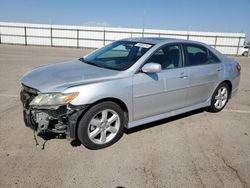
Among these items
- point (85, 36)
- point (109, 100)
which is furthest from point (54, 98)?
point (85, 36)

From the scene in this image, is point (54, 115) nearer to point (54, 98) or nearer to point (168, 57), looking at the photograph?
point (54, 98)

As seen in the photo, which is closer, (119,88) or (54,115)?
(54,115)

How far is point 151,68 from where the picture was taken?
3.56m

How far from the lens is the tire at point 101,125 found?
3238mm

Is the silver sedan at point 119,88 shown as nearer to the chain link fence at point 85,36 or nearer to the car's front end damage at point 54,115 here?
the car's front end damage at point 54,115

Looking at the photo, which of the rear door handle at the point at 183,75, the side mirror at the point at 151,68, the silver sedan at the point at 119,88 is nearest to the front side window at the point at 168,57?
the silver sedan at the point at 119,88

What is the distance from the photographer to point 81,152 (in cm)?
335

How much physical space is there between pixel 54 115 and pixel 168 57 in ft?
→ 7.33

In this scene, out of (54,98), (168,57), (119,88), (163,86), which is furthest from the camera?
(168,57)

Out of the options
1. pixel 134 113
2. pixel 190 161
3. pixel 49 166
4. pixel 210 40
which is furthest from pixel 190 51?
pixel 210 40

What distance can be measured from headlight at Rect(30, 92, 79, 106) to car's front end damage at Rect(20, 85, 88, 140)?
0.5 inches

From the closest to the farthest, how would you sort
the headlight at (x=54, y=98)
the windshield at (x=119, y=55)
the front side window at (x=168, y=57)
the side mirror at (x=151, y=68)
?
the headlight at (x=54, y=98) → the side mirror at (x=151, y=68) → the windshield at (x=119, y=55) → the front side window at (x=168, y=57)

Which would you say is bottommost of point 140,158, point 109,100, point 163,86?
point 140,158

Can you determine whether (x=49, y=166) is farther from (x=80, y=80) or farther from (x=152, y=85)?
(x=152, y=85)
